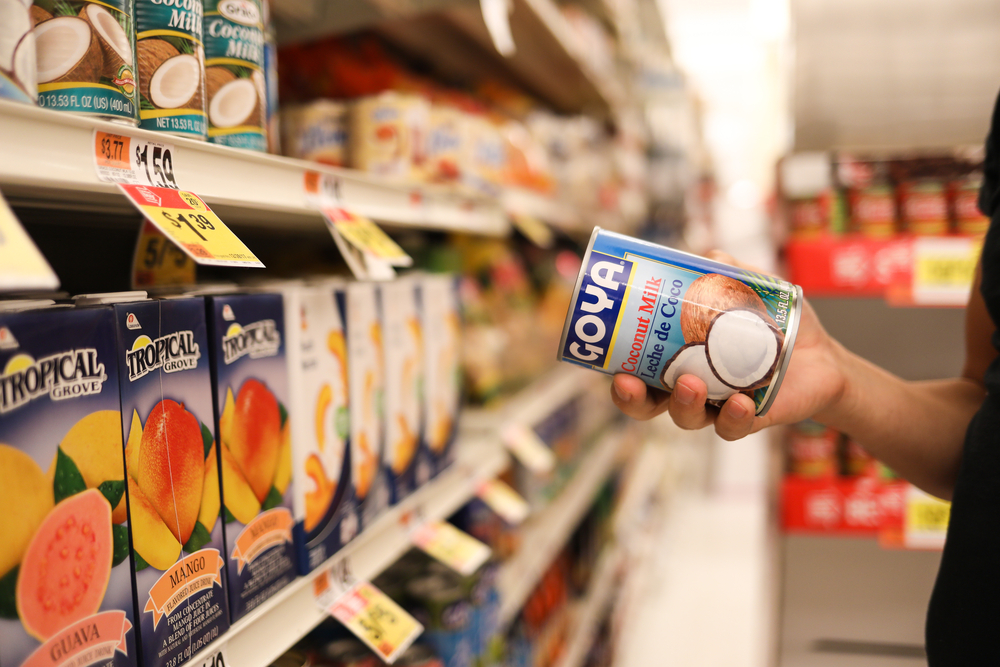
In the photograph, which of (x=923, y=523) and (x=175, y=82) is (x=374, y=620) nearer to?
(x=175, y=82)

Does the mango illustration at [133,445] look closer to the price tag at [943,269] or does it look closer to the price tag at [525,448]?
the price tag at [525,448]

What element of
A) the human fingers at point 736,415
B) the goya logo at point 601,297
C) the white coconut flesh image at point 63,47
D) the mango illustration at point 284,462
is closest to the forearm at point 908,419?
the human fingers at point 736,415

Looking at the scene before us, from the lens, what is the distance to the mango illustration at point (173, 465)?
61 centimetres

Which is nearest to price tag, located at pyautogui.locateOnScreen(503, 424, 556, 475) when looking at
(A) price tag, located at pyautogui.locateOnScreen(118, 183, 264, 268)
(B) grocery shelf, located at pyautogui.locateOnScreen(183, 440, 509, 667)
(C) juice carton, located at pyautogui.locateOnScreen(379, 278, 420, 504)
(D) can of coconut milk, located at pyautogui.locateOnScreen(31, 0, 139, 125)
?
(B) grocery shelf, located at pyautogui.locateOnScreen(183, 440, 509, 667)

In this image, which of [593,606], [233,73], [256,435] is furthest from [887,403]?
[593,606]

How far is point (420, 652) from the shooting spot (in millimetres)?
1105

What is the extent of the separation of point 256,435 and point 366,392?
0.82 feet

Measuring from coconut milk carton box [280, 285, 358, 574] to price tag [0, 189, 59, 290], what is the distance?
1.24 feet

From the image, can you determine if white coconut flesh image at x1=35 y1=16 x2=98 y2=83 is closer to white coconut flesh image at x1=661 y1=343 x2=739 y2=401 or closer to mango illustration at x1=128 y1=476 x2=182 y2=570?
mango illustration at x1=128 y1=476 x2=182 y2=570

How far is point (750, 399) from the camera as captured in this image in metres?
0.74

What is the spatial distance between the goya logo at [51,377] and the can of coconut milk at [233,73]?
32 centimetres

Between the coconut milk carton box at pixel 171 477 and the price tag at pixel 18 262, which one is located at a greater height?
the price tag at pixel 18 262

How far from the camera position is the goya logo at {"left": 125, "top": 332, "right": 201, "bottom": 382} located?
0.59 metres

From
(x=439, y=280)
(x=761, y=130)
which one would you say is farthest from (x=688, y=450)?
(x=439, y=280)
